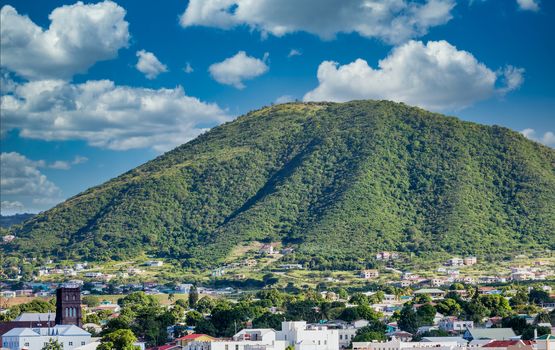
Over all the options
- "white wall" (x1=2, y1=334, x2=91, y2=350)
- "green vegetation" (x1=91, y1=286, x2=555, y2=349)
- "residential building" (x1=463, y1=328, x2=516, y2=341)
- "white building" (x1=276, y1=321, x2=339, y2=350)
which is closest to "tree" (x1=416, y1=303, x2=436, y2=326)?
"green vegetation" (x1=91, y1=286, x2=555, y2=349)

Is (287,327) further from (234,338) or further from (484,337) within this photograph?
(484,337)

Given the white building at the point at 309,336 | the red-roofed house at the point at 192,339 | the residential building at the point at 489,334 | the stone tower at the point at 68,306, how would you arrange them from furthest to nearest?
1. the stone tower at the point at 68,306
2. the residential building at the point at 489,334
3. the red-roofed house at the point at 192,339
4. the white building at the point at 309,336

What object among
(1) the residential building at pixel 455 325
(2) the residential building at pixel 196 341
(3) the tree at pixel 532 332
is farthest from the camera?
(1) the residential building at pixel 455 325

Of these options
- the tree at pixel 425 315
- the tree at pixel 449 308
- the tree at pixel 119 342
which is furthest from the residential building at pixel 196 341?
the tree at pixel 449 308

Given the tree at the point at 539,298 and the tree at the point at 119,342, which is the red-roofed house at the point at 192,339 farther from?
the tree at the point at 539,298

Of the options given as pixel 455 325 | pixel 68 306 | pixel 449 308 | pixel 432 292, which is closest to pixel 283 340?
pixel 68 306

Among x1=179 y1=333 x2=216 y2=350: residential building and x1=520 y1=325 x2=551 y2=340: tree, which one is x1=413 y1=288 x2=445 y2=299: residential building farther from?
x1=179 y1=333 x2=216 y2=350: residential building

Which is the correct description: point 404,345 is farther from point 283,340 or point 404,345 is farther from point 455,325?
point 455,325
